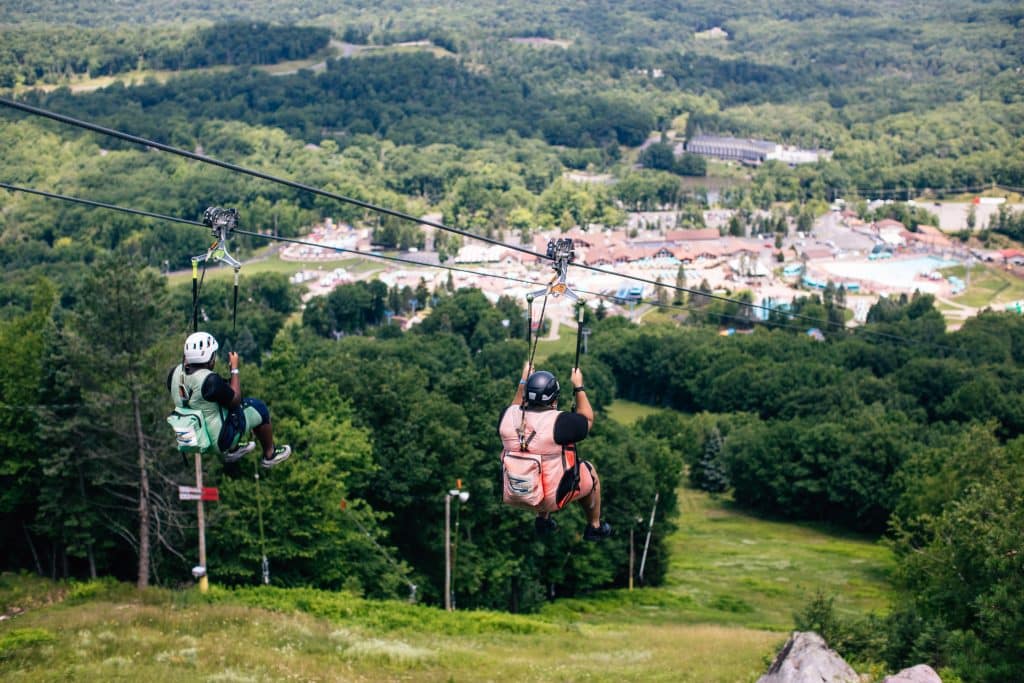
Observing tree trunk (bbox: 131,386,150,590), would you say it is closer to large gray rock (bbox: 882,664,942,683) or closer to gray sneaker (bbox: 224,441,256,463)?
gray sneaker (bbox: 224,441,256,463)

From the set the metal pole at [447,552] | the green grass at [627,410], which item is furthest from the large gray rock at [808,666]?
the green grass at [627,410]

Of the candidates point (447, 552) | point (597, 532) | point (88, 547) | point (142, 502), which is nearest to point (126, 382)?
point (142, 502)

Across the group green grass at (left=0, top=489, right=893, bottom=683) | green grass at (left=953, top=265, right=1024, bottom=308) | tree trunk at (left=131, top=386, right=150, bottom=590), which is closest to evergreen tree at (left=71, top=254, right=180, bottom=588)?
tree trunk at (left=131, top=386, right=150, bottom=590)

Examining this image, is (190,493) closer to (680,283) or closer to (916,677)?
(916,677)

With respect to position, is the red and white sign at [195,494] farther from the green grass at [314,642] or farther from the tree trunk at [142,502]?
the tree trunk at [142,502]

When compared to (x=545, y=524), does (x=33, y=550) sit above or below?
below

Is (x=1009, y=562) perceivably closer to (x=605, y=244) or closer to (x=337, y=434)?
(x=337, y=434)

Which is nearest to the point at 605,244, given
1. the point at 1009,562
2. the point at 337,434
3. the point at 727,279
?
the point at 727,279
